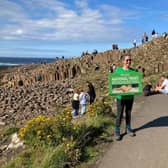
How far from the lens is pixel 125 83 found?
36.5ft

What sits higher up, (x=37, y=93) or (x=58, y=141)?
(x=58, y=141)

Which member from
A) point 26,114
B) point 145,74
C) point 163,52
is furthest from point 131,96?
point 163,52

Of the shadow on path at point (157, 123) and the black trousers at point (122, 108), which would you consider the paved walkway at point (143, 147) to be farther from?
the black trousers at point (122, 108)

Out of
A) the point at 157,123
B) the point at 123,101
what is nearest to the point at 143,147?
the point at 123,101

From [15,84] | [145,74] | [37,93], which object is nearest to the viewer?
[145,74]

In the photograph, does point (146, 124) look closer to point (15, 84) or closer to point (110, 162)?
point (110, 162)

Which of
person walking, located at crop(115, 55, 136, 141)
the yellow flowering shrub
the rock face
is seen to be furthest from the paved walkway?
the rock face

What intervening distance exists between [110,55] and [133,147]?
53.6 meters

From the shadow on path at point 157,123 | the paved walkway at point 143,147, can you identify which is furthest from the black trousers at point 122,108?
the shadow on path at point 157,123

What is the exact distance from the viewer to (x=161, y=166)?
898 centimetres

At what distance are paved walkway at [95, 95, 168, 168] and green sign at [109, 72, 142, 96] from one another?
1.10 metres

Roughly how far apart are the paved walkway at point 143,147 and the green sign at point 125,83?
3.62 feet

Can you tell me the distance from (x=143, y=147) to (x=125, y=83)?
157 centimetres

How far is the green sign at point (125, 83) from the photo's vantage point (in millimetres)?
11102
